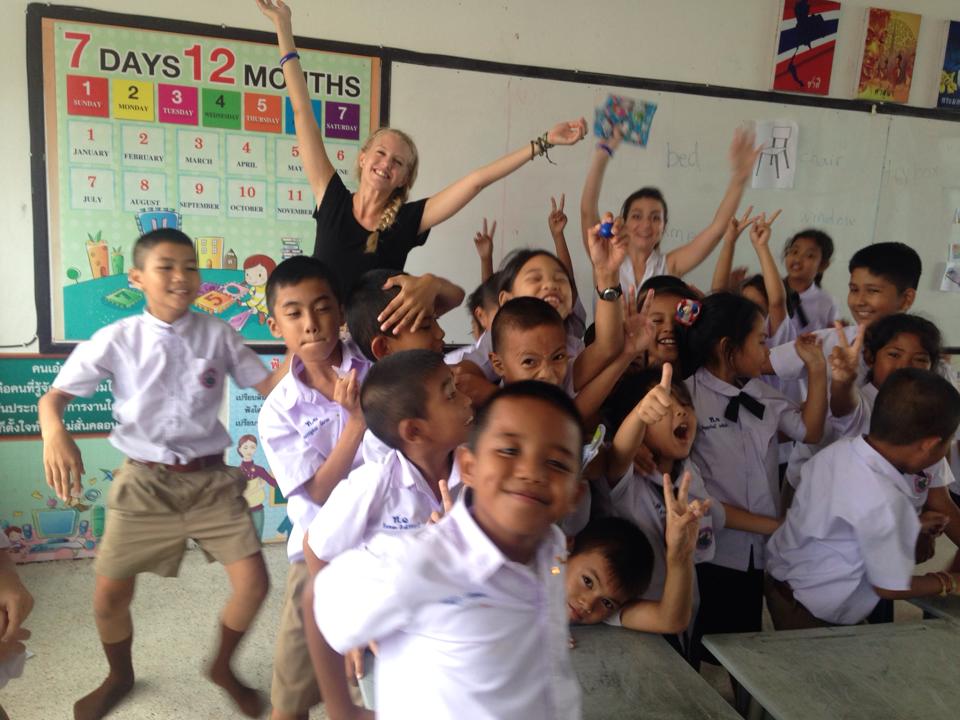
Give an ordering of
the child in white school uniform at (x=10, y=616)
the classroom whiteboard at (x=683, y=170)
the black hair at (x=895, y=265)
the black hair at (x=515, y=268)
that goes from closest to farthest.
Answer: the child in white school uniform at (x=10, y=616) → the black hair at (x=515, y=268) → the black hair at (x=895, y=265) → the classroom whiteboard at (x=683, y=170)

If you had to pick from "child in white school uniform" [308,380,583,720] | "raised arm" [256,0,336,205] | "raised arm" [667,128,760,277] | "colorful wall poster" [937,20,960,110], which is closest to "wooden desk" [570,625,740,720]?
"child in white school uniform" [308,380,583,720]

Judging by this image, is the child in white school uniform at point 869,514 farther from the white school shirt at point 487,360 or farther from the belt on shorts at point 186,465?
the belt on shorts at point 186,465

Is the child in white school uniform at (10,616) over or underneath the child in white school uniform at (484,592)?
underneath

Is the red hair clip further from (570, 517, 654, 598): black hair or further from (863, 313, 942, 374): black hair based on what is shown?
(570, 517, 654, 598): black hair

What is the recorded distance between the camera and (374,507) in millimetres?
1287

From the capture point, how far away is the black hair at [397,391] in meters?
1.33

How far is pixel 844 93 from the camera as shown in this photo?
12.2ft

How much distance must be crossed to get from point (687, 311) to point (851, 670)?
104 cm

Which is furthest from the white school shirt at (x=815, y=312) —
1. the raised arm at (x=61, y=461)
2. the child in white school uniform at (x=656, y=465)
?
the raised arm at (x=61, y=461)

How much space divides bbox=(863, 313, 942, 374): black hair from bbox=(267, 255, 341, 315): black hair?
1711 millimetres

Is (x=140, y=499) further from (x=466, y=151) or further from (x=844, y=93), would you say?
(x=844, y=93)

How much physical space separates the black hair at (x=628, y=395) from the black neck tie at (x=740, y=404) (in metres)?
0.22

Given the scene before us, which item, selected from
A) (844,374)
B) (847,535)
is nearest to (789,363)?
(844,374)

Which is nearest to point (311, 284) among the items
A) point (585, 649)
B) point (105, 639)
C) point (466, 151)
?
point (585, 649)
